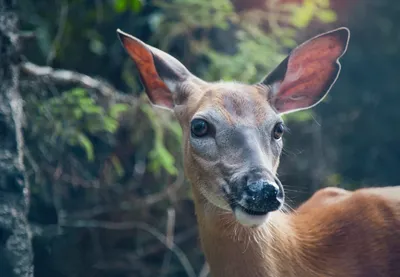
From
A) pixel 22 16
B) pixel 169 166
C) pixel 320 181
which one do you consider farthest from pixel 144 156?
pixel 320 181

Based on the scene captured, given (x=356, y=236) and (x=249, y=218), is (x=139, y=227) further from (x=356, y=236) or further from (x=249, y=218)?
(x=249, y=218)

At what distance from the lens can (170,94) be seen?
13.4 feet

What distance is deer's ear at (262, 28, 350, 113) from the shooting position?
3815 millimetres

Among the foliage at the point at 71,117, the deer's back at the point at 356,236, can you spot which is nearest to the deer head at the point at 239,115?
the deer's back at the point at 356,236

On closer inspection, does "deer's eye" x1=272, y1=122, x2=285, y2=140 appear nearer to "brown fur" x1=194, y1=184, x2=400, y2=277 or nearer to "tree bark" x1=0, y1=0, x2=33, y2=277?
"brown fur" x1=194, y1=184, x2=400, y2=277

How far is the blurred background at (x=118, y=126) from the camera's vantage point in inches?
201

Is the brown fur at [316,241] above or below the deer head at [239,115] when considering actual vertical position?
below

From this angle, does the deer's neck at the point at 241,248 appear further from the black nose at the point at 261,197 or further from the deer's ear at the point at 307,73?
the deer's ear at the point at 307,73

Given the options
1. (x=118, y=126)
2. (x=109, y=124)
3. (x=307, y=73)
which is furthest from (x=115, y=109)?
(x=307, y=73)

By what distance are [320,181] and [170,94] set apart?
357 cm

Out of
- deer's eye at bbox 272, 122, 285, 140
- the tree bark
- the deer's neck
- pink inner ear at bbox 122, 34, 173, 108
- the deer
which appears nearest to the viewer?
the deer

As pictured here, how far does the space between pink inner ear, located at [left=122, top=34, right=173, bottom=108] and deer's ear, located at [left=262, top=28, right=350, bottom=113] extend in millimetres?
650

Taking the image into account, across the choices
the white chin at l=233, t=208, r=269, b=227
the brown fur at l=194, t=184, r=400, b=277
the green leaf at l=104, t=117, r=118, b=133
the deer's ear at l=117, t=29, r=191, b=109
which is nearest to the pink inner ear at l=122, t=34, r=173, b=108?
the deer's ear at l=117, t=29, r=191, b=109

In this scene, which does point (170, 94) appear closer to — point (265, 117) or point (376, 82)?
point (265, 117)
